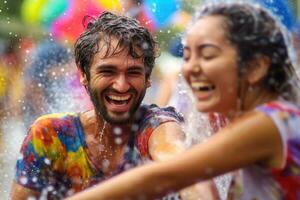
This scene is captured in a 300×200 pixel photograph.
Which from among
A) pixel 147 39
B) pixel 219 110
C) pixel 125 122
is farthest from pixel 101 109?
pixel 219 110

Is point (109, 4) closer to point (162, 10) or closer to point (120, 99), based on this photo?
point (162, 10)

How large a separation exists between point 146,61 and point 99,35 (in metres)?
0.24

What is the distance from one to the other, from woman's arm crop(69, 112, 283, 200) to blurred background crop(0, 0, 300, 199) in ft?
9.86

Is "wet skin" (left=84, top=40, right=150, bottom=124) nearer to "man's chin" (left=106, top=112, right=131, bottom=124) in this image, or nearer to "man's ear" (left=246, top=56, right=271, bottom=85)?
"man's chin" (left=106, top=112, right=131, bottom=124)

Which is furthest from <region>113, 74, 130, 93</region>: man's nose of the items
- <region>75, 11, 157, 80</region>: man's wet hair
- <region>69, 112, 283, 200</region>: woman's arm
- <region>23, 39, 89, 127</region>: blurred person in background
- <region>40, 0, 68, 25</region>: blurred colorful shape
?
<region>40, 0, 68, 25</region>: blurred colorful shape

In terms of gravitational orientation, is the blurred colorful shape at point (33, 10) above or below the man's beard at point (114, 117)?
above

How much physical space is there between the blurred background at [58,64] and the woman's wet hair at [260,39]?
2.75 m

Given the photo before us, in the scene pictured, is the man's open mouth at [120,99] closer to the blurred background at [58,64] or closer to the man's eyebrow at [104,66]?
the man's eyebrow at [104,66]

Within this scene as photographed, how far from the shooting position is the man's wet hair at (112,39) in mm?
3863

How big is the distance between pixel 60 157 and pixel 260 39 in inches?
55.8

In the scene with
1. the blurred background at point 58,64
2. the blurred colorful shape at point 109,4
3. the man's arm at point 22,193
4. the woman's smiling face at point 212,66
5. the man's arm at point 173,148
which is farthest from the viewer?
the blurred colorful shape at point 109,4

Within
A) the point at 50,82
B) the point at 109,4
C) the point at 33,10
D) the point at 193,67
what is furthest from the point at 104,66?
the point at 33,10

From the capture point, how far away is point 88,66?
157 inches

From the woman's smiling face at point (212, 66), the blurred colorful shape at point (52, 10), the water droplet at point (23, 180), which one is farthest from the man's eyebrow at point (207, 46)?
the blurred colorful shape at point (52, 10)
